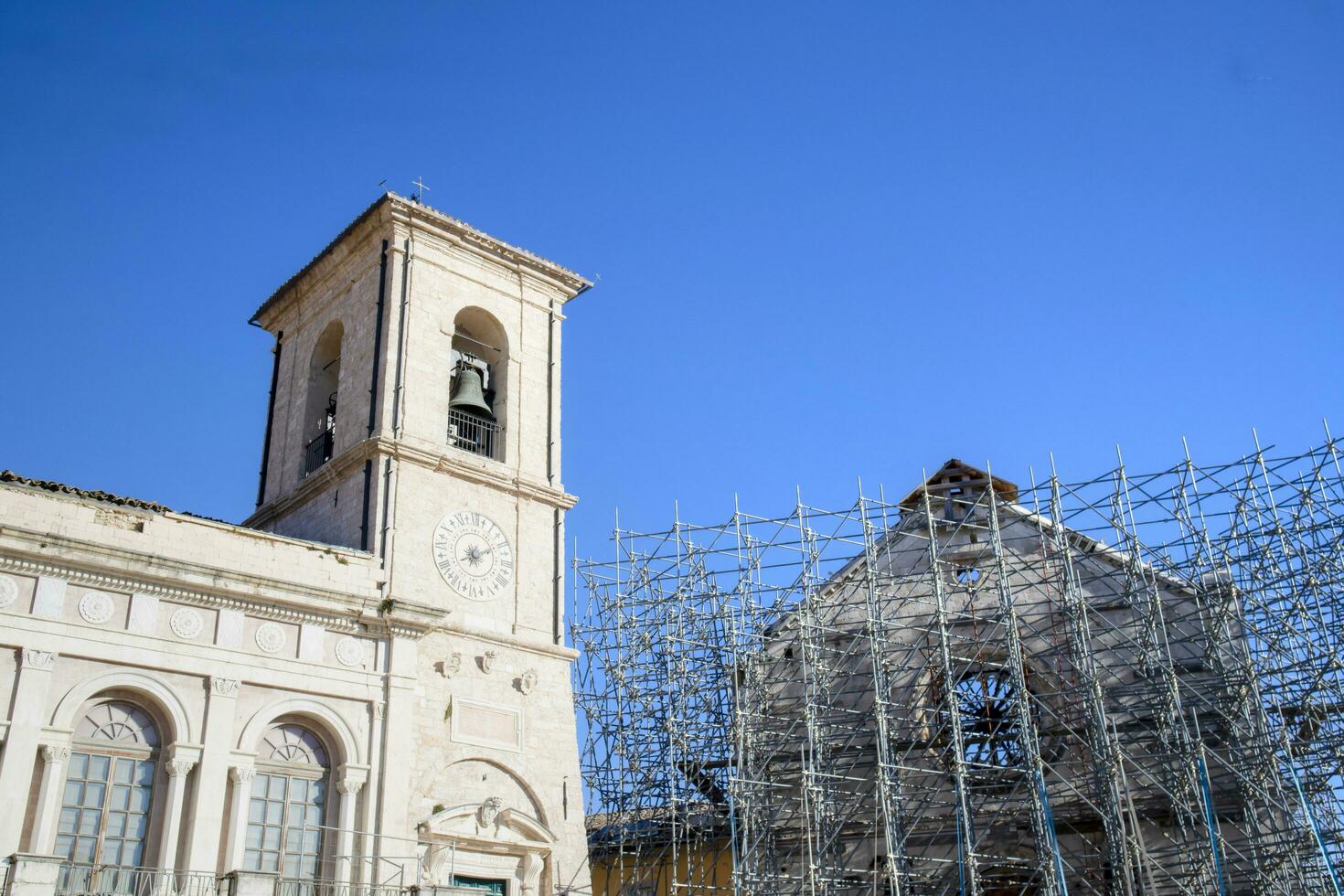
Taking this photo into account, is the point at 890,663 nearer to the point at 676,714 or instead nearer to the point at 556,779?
the point at 676,714

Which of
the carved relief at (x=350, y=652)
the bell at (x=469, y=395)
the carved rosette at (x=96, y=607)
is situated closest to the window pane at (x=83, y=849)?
the carved rosette at (x=96, y=607)

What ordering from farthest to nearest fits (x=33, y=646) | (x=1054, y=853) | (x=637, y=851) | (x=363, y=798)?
(x=637, y=851)
(x=1054, y=853)
(x=363, y=798)
(x=33, y=646)

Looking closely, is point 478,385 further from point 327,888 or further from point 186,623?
point 327,888

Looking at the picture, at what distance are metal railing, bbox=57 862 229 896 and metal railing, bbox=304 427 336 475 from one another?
812cm

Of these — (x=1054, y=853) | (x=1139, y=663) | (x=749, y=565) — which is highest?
(x=749, y=565)

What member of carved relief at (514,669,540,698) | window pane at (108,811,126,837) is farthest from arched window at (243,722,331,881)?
carved relief at (514,669,540,698)

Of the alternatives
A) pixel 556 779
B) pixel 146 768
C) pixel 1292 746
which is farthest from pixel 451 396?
pixel 1292 746

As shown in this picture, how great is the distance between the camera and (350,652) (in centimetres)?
1841

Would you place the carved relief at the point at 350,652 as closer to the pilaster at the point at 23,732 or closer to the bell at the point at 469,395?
the pilaster at the point at 23,732

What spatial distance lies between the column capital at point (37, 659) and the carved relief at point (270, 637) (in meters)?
2.56

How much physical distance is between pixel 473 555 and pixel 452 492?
1.04 meters

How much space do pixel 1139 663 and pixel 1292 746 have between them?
101 inches

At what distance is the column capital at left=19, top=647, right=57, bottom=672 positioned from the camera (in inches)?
619

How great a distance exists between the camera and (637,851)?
2422 centimetres
